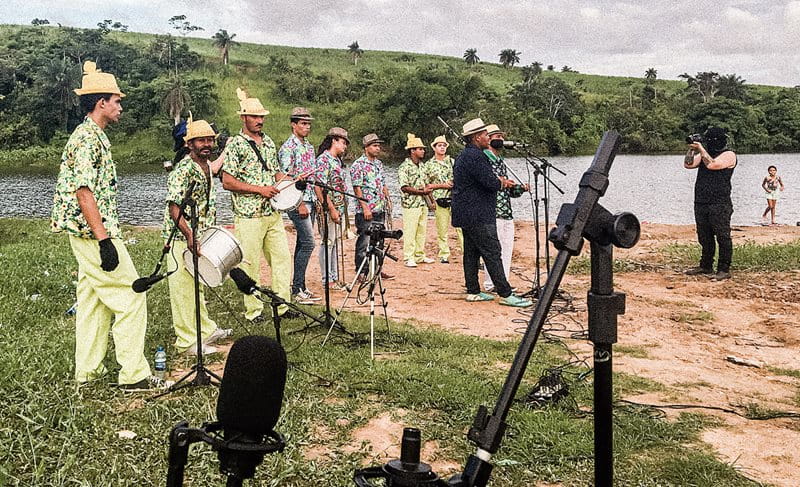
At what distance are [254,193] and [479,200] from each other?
8.92ft

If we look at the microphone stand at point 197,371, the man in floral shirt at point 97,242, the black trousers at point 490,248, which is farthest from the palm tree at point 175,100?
the man in floral shirt at point 97,242

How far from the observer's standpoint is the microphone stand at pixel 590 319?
165cm

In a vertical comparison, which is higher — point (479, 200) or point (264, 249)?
point (479, 200)

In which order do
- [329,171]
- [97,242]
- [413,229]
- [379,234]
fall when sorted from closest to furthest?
[97,242]
[379,234]
[329,171]
[413,229]

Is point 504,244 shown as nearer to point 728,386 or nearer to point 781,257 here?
point 728,386

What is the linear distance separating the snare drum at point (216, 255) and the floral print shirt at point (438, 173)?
6.46 meters

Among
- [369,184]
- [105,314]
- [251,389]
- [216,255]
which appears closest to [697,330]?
[369,184]

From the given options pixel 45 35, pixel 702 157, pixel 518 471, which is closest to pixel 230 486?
pixel 518 471

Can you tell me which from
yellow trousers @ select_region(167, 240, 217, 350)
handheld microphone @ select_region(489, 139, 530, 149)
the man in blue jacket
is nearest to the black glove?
yellow trousers @ select_region(167, 240, 217, 350)

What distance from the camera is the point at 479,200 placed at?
8.47 m

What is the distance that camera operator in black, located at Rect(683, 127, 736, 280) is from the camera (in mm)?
9930

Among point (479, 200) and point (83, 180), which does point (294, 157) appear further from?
point (83, 180)

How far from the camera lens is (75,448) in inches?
161

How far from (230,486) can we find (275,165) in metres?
6.00
